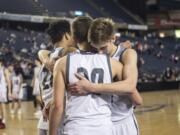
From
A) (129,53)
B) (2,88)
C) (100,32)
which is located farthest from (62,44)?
(2,88)

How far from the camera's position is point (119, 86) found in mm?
2971

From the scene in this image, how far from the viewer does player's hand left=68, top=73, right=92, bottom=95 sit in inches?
113

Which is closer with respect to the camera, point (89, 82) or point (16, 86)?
point (89, 82)

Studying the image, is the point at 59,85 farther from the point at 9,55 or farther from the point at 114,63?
the point at 9,55

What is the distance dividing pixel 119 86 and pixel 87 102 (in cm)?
23

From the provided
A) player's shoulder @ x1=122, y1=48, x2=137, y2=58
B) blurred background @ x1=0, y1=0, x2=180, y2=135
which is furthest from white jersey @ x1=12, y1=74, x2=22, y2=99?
player's shoulder @ x1=122, y1=48, x2=137, y2=58

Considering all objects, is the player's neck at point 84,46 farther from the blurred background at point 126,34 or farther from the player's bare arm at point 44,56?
the blurred background at point 126,34

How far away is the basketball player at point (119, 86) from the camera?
2893 millimetres

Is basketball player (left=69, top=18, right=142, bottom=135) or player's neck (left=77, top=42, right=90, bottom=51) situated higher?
player's neck (left=77, top=42, right=90, bottom=51)

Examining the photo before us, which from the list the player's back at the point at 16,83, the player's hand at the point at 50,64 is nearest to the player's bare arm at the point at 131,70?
the player's hand at the point at 50,64

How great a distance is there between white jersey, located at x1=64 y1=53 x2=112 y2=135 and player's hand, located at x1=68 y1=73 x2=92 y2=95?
26 mm

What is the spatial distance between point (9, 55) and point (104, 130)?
18.5 metres

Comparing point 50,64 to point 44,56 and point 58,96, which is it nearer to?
point 44,56

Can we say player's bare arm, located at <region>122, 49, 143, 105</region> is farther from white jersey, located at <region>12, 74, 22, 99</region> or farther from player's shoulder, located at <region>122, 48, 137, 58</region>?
white jersey, located at <region>12, 74, 22, 99</region>
